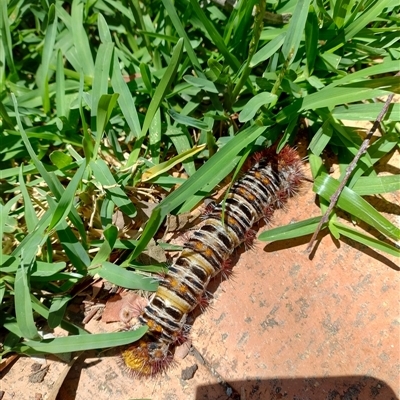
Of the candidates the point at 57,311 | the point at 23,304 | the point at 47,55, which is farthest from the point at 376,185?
the point at 47,55

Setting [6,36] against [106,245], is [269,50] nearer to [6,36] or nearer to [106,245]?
[106,245]

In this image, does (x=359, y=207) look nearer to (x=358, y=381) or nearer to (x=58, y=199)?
(x=358, y=381)

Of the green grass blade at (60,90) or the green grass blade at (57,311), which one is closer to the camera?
the green grass blade at (57,311)

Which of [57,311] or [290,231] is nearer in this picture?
[57,311]

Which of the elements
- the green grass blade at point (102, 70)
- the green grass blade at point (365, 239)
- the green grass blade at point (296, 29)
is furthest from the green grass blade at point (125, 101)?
the green grass blade at point (365, 239)

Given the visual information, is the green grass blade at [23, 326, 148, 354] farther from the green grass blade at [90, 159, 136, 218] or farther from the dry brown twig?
the dry brown twig

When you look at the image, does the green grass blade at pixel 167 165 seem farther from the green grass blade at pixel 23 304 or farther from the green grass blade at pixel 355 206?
the green grass blade at pixel 23 304

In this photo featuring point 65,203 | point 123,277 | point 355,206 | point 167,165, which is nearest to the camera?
point 65,203
